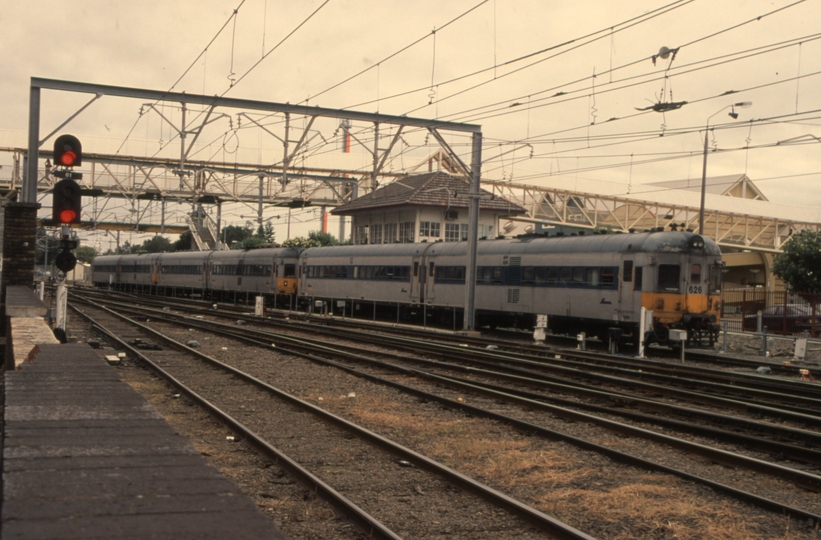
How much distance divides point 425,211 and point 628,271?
80.7 feet

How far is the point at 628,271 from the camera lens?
73.6 ft

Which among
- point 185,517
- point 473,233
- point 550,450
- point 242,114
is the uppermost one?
point 242,114

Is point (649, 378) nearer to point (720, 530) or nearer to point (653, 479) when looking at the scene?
point (653, 479)

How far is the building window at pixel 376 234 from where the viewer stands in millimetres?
49875

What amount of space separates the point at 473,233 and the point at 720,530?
2096 centimetres

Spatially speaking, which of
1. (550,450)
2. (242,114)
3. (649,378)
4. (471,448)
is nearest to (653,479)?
(550,450)

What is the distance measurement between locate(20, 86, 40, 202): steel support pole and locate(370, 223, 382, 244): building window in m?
28.2

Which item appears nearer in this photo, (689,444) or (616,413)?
(689,444)

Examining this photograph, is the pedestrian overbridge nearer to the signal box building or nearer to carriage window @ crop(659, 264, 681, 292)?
the signal box building

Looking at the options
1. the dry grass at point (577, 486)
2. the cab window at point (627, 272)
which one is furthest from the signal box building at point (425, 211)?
the dry grass at point (577, 486)

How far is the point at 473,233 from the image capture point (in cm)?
2712

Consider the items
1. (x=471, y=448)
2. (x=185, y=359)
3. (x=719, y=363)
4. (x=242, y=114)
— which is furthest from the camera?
(x=242, y=114)

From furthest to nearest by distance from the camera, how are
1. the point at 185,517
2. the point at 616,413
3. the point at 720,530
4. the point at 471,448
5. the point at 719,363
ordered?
the point at 719,363, the point at 616,413, the point at 471,448, the point at 720,530, the point at 185,517

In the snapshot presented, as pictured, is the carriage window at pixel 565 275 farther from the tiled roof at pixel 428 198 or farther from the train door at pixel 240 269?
the train door at pixel 240 269
